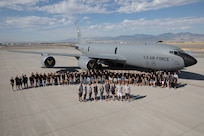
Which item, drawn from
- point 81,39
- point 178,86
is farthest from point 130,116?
point 81,39

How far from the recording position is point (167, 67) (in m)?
17.3

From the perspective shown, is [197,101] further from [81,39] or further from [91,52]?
[81,39]

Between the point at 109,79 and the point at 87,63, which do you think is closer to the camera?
the point at 109,79

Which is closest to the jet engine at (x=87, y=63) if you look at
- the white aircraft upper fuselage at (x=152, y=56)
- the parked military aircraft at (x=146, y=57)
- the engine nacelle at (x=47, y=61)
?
the parked military aircraft at (x=146, y=57)

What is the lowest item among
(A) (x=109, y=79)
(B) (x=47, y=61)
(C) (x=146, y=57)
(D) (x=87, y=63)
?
(A) (x=109, y=79)

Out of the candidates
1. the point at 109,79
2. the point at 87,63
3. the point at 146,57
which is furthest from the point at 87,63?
the point at 146,57

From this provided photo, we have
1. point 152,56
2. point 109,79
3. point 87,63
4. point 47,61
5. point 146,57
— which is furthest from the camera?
point 47,61

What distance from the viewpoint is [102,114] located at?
33.3 feet

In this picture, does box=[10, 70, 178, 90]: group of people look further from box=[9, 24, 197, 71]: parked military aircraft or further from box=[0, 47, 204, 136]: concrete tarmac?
box=[9, 24, 197, 71]: parked military aircraft

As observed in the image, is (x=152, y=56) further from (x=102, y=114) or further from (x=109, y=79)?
(x=102, y=114)

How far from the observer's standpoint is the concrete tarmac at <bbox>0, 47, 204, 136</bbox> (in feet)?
27.2

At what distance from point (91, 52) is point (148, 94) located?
661 inches

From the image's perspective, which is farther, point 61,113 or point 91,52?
point 91,52

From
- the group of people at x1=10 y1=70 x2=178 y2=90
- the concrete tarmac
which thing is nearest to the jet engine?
the group of people at x1=10 y1=70 x2=178 y2=90
